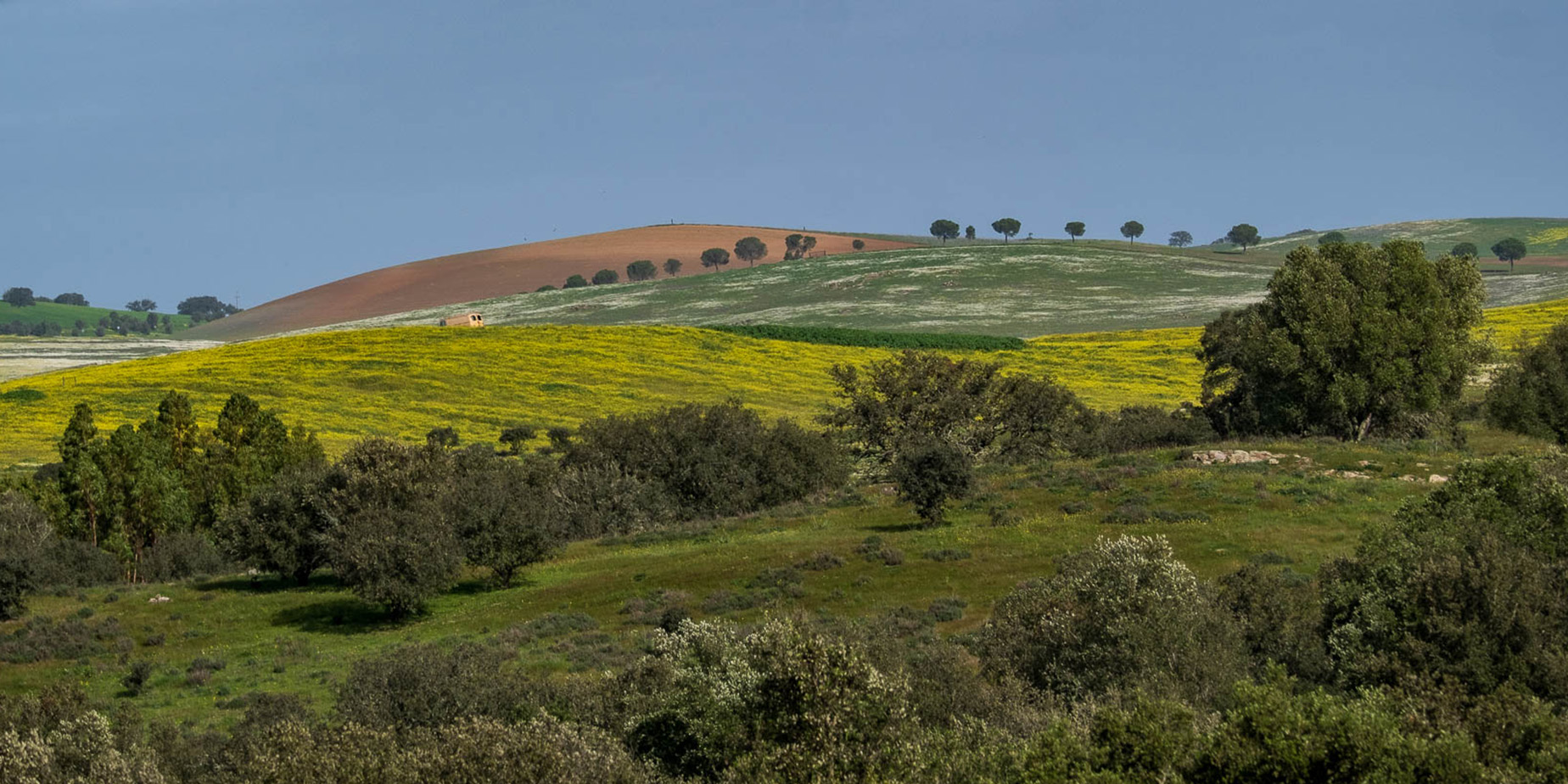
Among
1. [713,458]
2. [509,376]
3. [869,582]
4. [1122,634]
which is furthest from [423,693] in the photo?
[509,376]

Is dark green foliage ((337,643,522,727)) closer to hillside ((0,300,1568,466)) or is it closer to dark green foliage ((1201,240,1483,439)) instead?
dark green foliage ((1201,240,1483,439))

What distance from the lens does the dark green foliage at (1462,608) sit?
2612cm

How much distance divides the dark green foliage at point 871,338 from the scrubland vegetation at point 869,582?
1472 inches

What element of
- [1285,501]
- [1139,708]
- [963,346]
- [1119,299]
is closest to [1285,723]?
[1139,708]

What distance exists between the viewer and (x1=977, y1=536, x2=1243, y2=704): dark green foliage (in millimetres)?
27688

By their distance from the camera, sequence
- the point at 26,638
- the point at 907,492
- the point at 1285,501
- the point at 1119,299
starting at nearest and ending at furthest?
1. the point at 26,638
2. the point at 1285,501
3. the point at 907,492
4. the point at 1119,299

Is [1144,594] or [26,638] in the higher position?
[1144,594]

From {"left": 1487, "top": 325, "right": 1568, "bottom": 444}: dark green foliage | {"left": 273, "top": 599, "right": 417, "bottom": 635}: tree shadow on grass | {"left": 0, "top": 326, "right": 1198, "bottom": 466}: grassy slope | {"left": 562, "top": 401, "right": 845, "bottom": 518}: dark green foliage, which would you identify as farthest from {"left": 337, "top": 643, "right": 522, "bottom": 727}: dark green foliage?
{"left": 0, "top": 326, "right": 1198, "bottom": 466}: grassy slope

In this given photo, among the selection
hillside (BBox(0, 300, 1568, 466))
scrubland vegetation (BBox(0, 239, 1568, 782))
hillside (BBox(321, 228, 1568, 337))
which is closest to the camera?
scrubland vegetation (BBox(0, 239, 1568, 782))

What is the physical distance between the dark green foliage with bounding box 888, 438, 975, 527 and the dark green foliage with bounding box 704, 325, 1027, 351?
81049 millimetres

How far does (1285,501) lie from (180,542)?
157 feet

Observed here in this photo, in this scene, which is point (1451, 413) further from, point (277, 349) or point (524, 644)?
point (277, 349)

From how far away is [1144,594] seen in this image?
29.1m

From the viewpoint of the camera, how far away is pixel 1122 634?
92.5 ft
